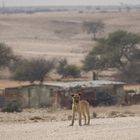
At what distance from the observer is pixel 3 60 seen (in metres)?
79.1

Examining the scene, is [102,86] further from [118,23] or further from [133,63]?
[118,23]

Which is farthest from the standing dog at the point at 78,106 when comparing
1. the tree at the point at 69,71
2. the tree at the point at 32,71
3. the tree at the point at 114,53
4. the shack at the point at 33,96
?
the tree at the point at 114,53

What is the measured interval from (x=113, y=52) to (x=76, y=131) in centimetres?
5285

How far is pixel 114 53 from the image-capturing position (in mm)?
77062

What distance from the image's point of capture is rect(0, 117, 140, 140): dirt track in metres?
22.8

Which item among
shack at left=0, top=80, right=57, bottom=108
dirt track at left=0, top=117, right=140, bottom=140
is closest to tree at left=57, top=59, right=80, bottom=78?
shack at left=0, top=80, right=57, bottom=108

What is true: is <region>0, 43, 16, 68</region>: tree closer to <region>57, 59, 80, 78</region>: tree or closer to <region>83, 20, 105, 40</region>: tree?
<region>57, 59, 80, 78</region>: tree

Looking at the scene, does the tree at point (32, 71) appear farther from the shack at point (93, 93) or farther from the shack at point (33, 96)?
the shack at point (33, 96)

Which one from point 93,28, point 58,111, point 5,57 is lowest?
point 58,111

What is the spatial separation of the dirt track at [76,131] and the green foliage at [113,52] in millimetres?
48885

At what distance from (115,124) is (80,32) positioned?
14684 cm

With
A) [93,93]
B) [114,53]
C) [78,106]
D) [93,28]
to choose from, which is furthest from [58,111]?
[93,28]

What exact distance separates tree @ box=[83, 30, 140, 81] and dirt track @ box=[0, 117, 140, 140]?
4889 cm

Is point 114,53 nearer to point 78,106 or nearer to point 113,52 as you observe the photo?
point 113,52
